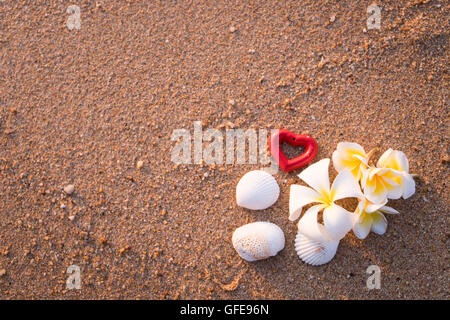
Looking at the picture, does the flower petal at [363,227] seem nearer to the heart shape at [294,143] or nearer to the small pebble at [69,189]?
the heart shape at [294,143]

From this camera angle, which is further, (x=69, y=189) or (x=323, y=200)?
(x=69, y=189)

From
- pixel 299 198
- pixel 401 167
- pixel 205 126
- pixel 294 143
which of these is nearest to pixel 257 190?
pixel 299 198

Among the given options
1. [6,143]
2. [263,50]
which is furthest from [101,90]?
[263,50]

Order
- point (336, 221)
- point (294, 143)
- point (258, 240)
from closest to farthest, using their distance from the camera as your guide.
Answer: point (336, 221) < point (258, 240) < point (294, 143)

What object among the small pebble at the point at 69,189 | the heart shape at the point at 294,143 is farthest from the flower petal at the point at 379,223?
the small pebble at the point at 69,189

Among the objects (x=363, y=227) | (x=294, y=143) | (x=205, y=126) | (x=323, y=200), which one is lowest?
(x=363, y=227)

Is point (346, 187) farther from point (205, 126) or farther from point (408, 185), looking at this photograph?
point (205, 126)
